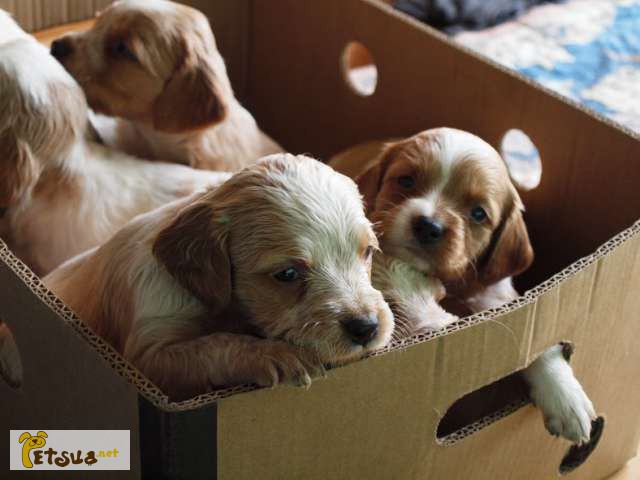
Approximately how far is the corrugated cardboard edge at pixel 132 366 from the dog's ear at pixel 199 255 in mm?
161

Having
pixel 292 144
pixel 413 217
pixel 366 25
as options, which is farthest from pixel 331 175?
pixel 292 144

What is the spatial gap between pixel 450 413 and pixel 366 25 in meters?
Answer: 1.08

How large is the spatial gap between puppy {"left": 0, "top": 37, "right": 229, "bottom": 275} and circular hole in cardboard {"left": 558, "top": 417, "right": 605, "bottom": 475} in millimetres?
809

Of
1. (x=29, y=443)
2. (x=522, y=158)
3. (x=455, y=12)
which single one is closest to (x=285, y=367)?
(x=29, y=443)

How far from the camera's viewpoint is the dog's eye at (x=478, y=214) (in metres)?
1.70

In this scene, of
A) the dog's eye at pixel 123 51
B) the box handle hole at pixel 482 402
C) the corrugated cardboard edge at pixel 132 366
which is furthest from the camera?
the dog's eye at pixel 123 51

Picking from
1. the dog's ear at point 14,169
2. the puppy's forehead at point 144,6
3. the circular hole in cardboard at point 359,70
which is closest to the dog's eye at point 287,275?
the dog's ear at point 14,169

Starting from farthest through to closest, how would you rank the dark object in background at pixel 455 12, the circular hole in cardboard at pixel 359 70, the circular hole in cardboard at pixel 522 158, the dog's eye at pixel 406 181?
the dark object in background at pixel 455 12, the circular hole in cardboard at pixel 522 158, the circular hole in cardboard at pixel 359 70, the dog's eye at pixel 406 181

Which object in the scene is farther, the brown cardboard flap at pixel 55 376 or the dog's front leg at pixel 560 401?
the dog's front leg at pixel 560 401

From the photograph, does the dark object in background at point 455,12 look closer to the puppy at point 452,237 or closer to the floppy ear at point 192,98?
the floppy ear at point 192,98

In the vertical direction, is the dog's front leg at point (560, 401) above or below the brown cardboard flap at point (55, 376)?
below

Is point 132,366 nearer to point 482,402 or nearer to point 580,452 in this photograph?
point 482,402

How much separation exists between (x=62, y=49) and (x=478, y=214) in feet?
3.09

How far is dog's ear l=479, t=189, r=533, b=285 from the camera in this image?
174cm
